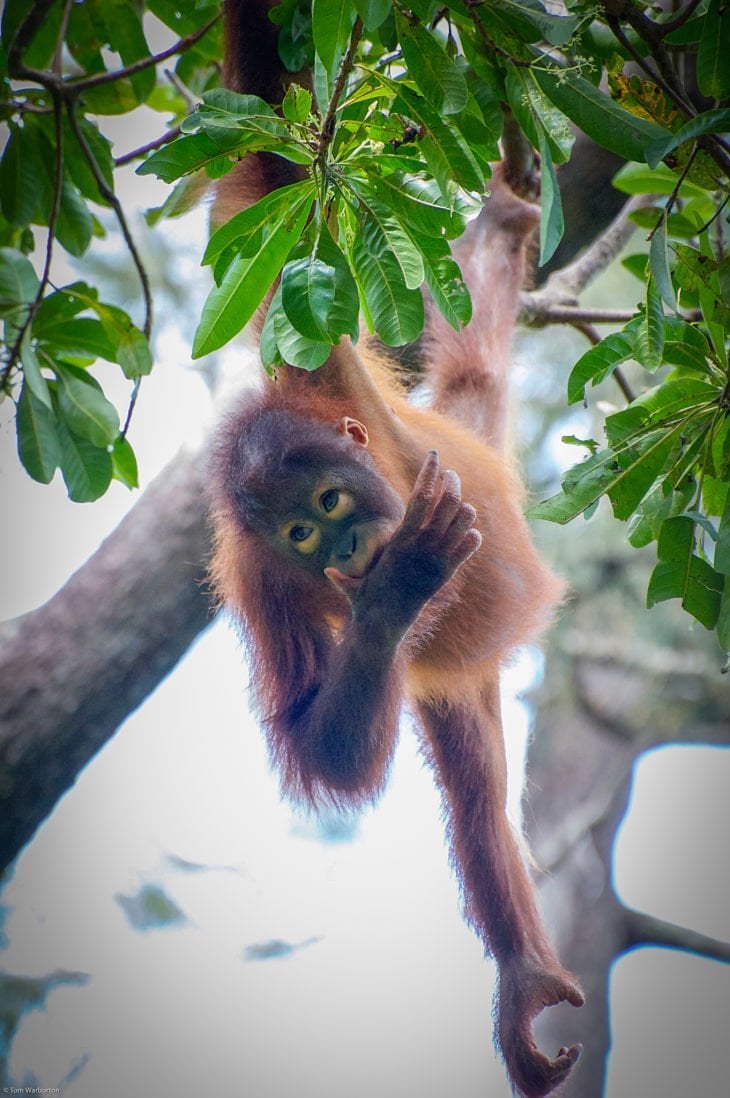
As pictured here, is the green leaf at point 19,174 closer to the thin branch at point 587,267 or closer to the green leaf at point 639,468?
the thin branch at point 587,267

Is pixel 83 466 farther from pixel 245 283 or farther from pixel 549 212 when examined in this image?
pixel 549 212

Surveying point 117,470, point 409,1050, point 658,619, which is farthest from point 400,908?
point 658,619

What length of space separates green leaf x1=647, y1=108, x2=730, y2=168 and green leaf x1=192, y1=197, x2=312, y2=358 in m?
0.57

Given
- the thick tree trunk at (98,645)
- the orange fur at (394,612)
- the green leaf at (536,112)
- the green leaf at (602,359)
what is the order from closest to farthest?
1. the green leaf at (536,112)
2. the green leaf at (602,359)
3. the orange fur at (394,612)
4. the thick tree trunk at (98,645)

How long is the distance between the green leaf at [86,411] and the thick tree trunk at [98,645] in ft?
2.79

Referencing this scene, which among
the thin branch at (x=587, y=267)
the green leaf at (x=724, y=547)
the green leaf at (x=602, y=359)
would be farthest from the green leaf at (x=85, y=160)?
the green leaf at (x=724, y=547)

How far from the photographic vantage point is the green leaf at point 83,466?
7.76ft

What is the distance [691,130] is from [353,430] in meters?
1.16

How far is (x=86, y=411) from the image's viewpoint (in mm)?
2369

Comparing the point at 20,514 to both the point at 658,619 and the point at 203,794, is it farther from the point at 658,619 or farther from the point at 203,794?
the point at 658,619

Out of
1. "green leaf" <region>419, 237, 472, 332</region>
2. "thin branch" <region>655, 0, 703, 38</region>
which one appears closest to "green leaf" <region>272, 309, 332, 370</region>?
"green leaf" <region>419, 237, 472, 332</region>

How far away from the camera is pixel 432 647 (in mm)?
2615

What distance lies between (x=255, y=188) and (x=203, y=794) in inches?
73.0

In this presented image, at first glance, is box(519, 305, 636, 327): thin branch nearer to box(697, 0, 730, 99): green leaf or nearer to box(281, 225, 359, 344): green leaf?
box(697, 0, 730, 99): green leaf
